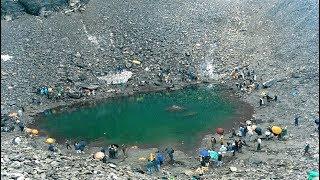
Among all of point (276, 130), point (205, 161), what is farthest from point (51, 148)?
point (276, 130)

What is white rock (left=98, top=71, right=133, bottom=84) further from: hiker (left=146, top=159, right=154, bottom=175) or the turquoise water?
hiker (left=146, top=159, right=154, bottom=175)

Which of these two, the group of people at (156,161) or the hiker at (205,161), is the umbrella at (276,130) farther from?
the group of people at (156,161)

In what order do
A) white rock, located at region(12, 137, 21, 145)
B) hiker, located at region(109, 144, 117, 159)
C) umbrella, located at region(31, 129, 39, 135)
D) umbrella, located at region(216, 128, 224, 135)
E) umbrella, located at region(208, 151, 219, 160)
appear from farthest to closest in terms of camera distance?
umbrella, located at region(31, 129, 39, 135)
umbrella, located at region(216, 128, 224, 135)
white rock, located at region(12, 137, 21, 145)
hiker, located at region(109, 144, 117, 159)
umbrella, located at region(208, 151, 219, 160)

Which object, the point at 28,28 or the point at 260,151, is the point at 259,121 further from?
the point at 28,28

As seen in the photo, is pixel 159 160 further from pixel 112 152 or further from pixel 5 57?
pixel 5 57

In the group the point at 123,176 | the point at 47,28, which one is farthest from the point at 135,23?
the point at 123,176

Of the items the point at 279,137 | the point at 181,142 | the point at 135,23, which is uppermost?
the point at 135,23

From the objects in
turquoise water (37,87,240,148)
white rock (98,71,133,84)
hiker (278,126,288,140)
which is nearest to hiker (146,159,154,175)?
turquoise water (37,87,240,148)
